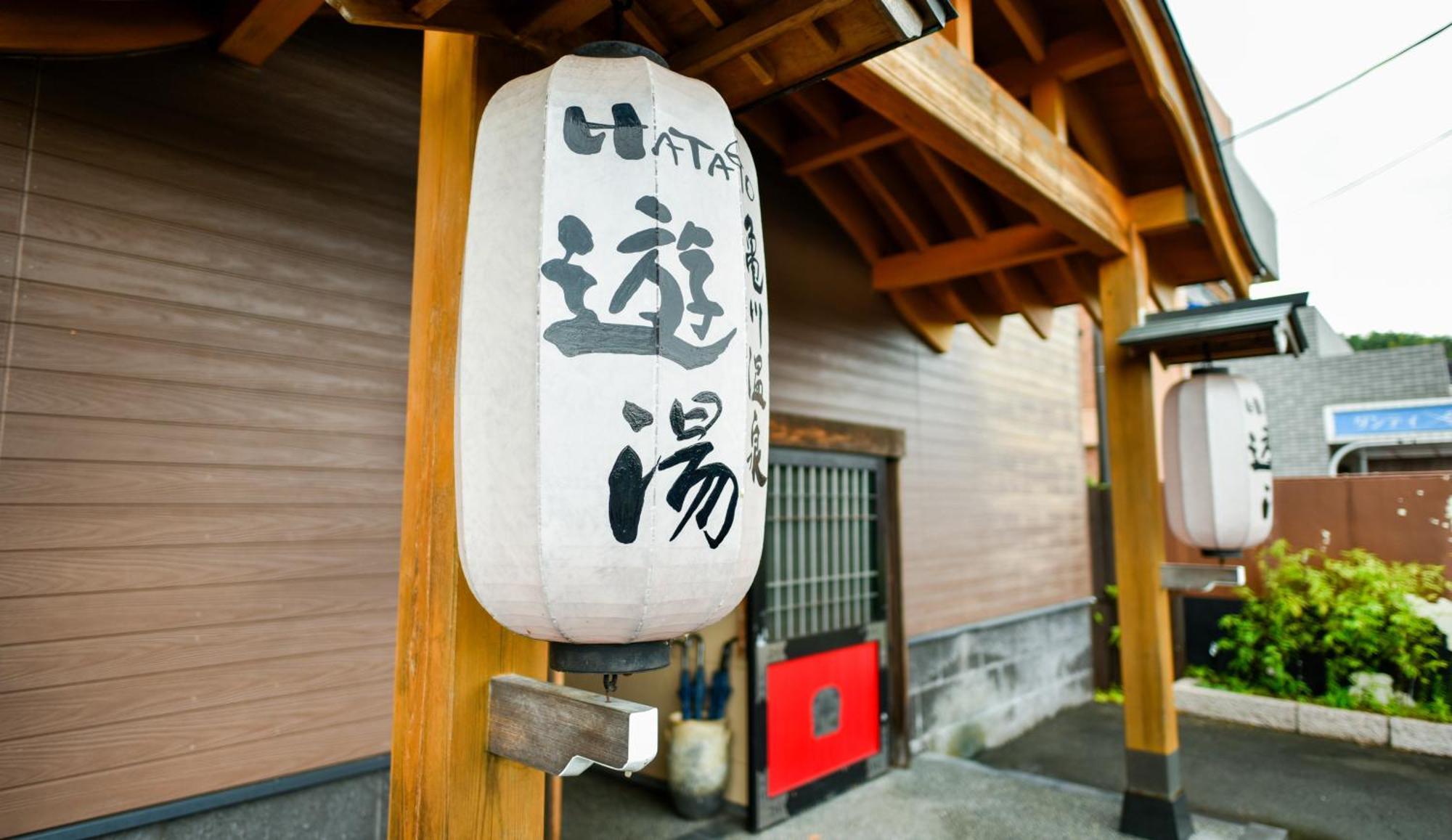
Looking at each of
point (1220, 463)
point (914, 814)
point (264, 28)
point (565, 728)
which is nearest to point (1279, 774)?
point (914, 814)

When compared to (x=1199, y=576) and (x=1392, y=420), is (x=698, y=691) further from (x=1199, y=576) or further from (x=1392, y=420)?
(x=1392, y=420)

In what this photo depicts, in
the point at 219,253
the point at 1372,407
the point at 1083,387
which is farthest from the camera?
the point at 1372,407

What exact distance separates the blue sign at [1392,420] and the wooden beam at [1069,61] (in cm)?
1298

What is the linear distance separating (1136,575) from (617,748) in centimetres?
417

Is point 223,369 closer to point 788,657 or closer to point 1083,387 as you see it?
point 788,657

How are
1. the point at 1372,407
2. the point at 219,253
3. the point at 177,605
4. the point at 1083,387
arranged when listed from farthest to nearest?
the point at 1372,407
the point at 1083,387
the point at 219,253
the point at 177,605

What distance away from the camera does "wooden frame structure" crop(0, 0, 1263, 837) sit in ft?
6.17

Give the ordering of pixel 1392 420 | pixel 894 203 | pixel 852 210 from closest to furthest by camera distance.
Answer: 1. pixel 894 203
2. pixel 852 210
3. pixel 1392 420

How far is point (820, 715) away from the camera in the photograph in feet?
17.2

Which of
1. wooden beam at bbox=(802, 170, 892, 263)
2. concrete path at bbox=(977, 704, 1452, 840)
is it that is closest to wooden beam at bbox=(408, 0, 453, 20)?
wooden beam at bbox=(802, 170, 892, 263)

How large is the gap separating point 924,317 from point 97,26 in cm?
535

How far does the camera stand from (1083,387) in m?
12.7

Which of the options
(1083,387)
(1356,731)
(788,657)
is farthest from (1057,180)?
(1083,387)

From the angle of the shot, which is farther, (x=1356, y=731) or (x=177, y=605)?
(x=1356, y=731)
